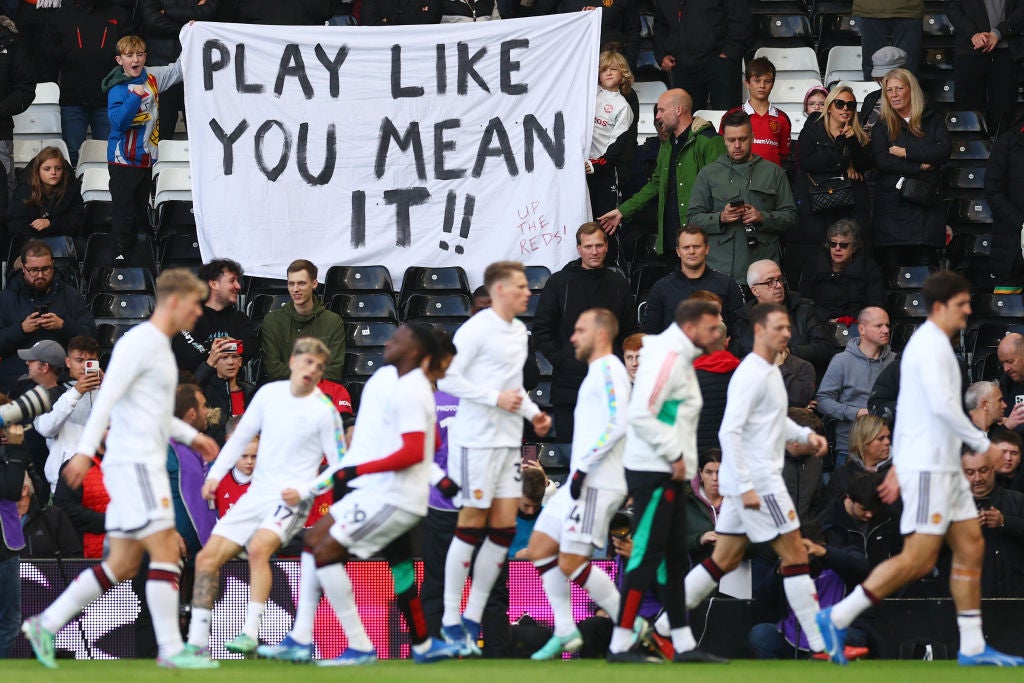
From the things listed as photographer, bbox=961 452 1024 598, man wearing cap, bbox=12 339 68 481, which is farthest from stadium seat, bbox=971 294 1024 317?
man wearing cap, bbox=12 339 68 481

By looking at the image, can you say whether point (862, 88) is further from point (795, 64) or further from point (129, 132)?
point (129, 132)

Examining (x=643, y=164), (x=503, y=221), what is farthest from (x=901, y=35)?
(x=503, y=221)

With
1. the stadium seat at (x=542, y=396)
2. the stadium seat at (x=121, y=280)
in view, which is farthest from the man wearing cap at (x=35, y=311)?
the stadium seat at (x=542, y=396)

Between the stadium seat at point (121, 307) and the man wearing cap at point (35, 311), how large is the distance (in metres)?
0.72

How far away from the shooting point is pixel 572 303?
12883mm

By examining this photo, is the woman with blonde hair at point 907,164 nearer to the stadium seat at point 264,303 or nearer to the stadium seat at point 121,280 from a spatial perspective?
the stadium seat at point 264,303

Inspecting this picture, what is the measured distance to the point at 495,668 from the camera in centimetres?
896

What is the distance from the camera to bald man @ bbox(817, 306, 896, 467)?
12.4m

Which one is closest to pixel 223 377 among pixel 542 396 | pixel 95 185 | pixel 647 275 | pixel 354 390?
pixel 354 390

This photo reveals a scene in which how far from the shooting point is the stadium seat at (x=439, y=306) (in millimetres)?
14328

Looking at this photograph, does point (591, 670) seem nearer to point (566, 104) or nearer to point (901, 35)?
point (566, 104)

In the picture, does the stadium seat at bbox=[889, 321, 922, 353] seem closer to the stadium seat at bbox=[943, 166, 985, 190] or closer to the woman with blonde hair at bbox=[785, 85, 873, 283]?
the woman with blonde hair at bbox=[785, 85, 873, 283]

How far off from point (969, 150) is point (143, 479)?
10822 millimetres

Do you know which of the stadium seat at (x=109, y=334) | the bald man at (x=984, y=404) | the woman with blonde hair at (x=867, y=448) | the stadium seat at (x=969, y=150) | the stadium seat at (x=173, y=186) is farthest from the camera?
the stadium seat at (x=969, y=150)
